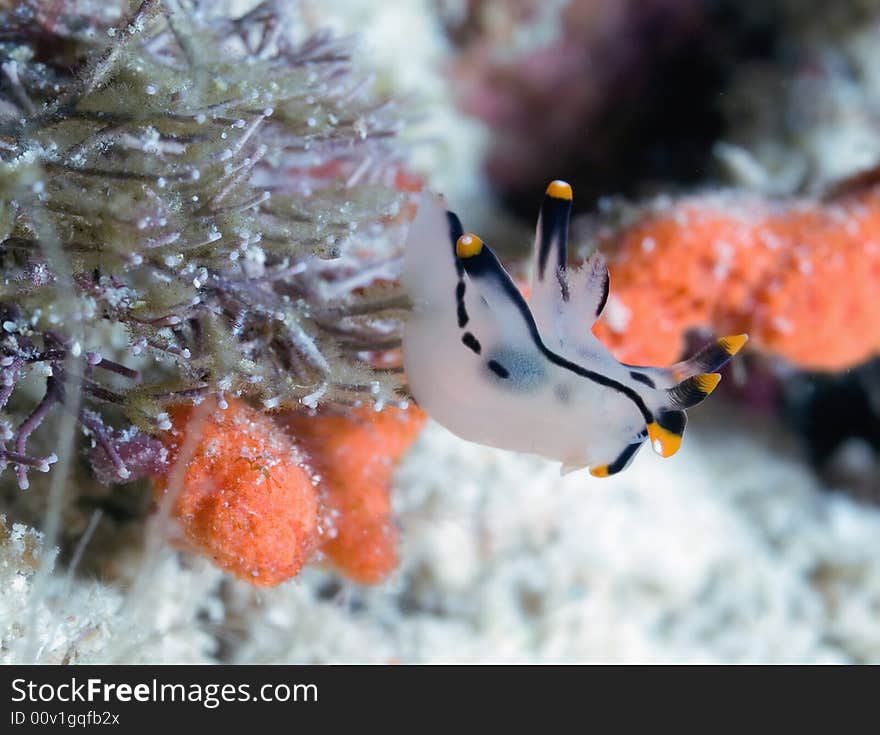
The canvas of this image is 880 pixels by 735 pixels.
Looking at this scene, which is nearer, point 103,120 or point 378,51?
point 103,120

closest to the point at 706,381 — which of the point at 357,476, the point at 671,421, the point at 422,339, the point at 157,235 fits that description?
the point at 671,421

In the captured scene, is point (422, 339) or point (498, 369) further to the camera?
point (422, 339)

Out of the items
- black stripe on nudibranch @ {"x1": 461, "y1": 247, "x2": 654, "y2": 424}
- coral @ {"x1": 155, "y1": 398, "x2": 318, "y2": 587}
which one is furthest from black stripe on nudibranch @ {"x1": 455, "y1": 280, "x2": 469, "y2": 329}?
coral @ {"x1": 155, "y1": 398, "x2": 318, "y2": 587}

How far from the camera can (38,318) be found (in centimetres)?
179

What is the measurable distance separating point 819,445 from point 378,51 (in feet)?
10.8

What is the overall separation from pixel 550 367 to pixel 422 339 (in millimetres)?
373

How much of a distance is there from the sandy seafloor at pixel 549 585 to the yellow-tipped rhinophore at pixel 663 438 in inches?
43.3

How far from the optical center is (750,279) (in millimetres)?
3219

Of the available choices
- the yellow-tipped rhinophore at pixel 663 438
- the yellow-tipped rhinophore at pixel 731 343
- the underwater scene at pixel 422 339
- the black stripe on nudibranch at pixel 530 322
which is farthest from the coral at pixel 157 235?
the yellow-tipped rhinophore at pixel 731 343

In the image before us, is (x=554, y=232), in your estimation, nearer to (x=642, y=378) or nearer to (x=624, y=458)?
(x=642, y=378)

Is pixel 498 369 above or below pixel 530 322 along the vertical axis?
below

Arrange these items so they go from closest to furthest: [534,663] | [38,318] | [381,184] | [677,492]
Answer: [38,318], [381,184], [534,663], [677,492]
